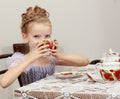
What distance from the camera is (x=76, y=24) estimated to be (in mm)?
2816

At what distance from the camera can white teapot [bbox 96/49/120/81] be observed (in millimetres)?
1143

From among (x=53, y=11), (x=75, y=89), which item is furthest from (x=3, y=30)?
(x=75, y=89)

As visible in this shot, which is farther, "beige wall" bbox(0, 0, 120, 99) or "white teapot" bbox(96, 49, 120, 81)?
"beige wall" bbox(0, 0, 120, 99)

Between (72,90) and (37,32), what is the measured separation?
1.82 ft

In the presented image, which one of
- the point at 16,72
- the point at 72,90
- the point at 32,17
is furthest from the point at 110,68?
the point at 32,17

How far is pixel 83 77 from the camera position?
1270mm

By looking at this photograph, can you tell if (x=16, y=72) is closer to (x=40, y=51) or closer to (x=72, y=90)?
(x=40, y=51)

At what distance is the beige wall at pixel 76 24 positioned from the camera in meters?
2.31

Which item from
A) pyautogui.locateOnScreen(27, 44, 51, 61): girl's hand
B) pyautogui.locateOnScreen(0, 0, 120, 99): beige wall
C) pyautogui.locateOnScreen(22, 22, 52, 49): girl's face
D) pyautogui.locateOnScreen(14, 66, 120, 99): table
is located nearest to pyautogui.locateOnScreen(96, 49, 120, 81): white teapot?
pyautogui.locateOnScreen(14, 66, 120, 99): table

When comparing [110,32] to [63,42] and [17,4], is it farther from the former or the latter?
[17,4]

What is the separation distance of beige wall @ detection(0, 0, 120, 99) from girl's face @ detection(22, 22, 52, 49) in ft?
2.52

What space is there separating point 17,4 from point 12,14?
10 centimetres

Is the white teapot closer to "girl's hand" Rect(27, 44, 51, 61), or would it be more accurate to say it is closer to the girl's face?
"girl's hand" Rect(27, 44, 51, 61)

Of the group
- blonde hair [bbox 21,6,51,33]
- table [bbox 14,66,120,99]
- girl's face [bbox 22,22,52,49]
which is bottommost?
table [bbox 14,66,120,99]
